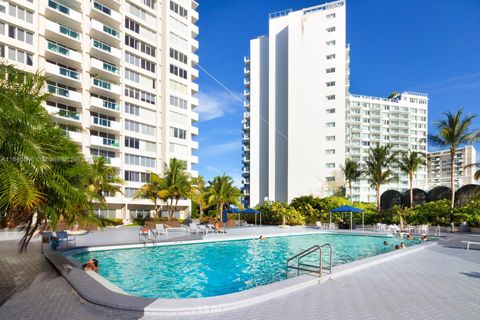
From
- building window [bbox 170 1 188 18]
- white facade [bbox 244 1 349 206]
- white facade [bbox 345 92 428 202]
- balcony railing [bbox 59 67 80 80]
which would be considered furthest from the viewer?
white facade [bbox 345 92 428 202]

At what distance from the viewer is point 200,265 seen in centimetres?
1491

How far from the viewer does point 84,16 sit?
39969 millimetres

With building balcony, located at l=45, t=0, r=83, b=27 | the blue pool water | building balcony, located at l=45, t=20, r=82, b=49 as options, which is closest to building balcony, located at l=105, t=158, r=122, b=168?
building balcony, located at l=45, t=20, r=82, b=49

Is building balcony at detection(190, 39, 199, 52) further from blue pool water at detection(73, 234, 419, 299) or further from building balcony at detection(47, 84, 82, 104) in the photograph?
blue pool water at detection(73, 234, 419, 299)

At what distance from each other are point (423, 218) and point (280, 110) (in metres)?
38.6

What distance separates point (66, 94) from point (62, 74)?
2197mm

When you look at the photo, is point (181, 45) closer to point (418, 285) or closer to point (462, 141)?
point (462, 141)

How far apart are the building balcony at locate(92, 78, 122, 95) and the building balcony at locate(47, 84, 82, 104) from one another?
7.25 feet

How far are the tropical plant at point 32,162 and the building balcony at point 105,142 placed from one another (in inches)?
Answer: 1178

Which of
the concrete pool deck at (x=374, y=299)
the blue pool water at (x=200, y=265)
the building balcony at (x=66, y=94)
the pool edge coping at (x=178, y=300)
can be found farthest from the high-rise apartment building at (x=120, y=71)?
the concrete pool deck at (x=374, y=299)

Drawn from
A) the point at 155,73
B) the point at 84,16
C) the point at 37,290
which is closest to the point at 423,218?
the point at 37,290

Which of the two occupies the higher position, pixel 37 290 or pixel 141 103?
pixel 141 103

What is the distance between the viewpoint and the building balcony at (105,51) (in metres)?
40.0

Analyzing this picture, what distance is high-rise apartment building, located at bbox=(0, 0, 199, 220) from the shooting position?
35938 millimetres
